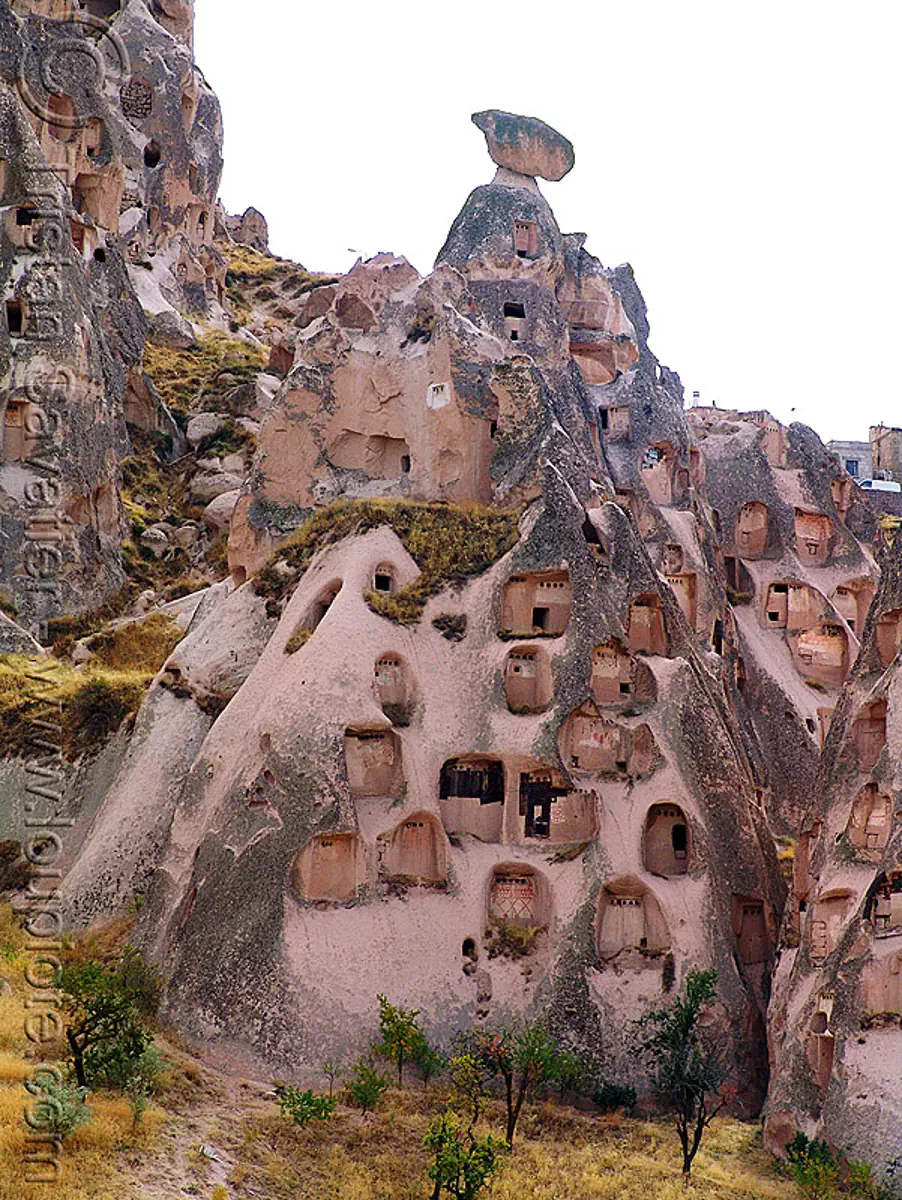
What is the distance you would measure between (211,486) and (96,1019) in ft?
101

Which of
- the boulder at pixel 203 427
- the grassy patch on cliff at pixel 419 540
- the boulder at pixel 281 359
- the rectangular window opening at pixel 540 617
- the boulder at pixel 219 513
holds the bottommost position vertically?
the rectangular window opening at pixel 540 617

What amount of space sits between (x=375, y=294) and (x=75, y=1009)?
2156 cm

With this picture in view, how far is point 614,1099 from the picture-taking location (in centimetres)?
2647

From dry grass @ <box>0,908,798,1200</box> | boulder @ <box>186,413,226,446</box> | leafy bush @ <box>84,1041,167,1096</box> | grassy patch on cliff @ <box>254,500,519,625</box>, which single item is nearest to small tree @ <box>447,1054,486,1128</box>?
dry grass @ <box>0,908,798,1200</box>

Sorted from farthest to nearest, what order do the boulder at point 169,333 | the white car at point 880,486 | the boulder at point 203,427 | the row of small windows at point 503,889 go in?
the white car at point 880,486
the boulder at point 169,333
the boulder at point 203,427
the row of small windows at point 503,889

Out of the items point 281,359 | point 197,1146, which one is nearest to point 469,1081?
point 197,1146

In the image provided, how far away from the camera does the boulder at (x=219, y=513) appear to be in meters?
50.0

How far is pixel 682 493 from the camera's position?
4947 cm

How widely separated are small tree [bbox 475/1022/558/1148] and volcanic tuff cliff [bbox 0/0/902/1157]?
809 millimetres

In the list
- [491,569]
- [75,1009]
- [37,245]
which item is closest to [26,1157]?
[75,1009]

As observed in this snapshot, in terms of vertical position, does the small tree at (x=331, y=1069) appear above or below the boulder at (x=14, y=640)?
below

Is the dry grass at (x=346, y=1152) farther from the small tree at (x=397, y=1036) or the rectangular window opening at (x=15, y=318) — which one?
the rectangular window opening at (x=15, y=318)

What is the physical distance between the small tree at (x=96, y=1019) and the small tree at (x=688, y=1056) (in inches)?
356

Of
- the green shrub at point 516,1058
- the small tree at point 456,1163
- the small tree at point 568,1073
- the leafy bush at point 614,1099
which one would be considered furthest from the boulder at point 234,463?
the small tree at point 456,1163
